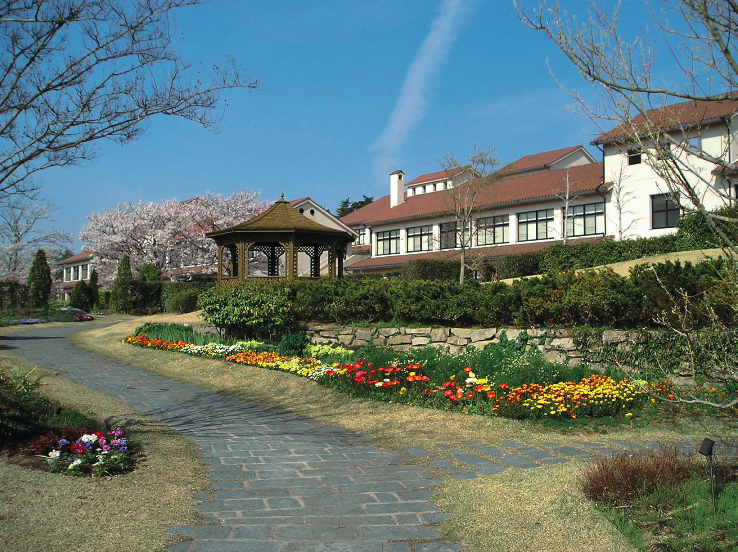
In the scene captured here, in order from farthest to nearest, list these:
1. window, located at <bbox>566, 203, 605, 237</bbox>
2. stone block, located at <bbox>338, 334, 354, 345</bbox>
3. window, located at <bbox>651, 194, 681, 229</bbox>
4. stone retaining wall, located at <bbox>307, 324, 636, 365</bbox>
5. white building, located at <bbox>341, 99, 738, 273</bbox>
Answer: window, located at <bbox>566, 203, 605, 237</bbox> < white building, located at <bbox>341, 99, 738, 273</bbox> < window, located at <bbox>651, 194, 681, 229</bbox> < stone block, located at <bbox>338, 334, 354, 345</bbox> < stone retaining wall, located at <bbox>307, 324, 636, 365</bbox>

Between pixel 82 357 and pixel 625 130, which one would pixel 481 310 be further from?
pixel 82 357

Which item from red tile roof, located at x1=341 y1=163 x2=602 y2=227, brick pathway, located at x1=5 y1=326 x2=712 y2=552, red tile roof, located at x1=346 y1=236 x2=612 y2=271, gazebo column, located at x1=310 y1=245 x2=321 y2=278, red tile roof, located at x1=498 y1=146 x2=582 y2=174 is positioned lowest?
brick pathway, located at x1=5 y1=326 x2=712 y2=552

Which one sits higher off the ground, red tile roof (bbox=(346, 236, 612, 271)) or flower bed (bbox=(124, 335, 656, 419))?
red tile roof (bbox=(346, 236, 612, 271))

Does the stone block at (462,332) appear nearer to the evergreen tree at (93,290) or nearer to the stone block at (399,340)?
the stone block at (399,340)

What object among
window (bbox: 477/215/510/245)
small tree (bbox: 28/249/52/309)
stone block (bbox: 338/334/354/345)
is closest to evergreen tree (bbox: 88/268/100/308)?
small tree (bbox: 28/249/52/309)

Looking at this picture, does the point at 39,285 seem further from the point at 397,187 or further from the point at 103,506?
the point at 103,506

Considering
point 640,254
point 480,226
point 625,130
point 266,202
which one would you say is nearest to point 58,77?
point 625,130

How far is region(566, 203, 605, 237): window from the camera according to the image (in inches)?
1154

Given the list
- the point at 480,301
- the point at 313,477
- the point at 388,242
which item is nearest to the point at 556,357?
the point at 480,301

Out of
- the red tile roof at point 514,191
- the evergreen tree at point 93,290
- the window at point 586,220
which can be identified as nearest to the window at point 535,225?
the red tile roof at point 514,191

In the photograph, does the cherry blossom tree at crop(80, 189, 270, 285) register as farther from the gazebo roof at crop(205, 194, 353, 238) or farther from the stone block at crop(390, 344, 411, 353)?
the stone block at crop(390, 344, 411, 353)

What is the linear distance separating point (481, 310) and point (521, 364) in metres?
1.98

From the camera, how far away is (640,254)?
22.8 m

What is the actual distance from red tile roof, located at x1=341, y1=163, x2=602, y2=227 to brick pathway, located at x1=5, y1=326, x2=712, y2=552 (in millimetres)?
24898
